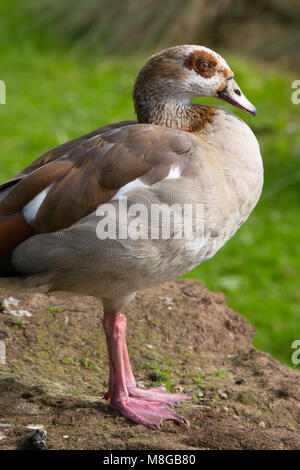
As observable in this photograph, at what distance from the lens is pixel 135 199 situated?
2836 mm

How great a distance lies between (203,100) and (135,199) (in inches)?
267

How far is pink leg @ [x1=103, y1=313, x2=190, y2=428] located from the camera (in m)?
3.06

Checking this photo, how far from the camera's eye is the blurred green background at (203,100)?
6684mm

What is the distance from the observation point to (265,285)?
6602mm

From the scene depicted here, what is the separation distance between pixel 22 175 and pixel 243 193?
998 mm

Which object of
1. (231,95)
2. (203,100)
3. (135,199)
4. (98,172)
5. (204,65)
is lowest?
(135,199)

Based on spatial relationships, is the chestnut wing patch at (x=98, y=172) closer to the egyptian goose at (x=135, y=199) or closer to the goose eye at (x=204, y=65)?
the egyptian goose at (x=135, y=199)

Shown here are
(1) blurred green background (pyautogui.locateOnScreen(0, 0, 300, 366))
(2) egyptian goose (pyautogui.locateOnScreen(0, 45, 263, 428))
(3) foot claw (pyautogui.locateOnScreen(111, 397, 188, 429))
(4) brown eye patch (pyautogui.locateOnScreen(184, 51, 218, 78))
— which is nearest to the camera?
(2) egyptian goose (pyautogui.locateOnScreen(0, 45, 263, 428))

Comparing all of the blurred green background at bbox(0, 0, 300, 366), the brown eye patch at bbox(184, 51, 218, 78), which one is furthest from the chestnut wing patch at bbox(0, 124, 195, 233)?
the blurred green background at bbox(0, 0, 300, 366)

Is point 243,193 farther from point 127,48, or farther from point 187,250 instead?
point 127,48

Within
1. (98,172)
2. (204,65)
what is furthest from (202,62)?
(98,172)

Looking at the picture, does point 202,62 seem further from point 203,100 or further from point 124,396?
point 203,100

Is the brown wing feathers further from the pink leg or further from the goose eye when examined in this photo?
the pink leg
